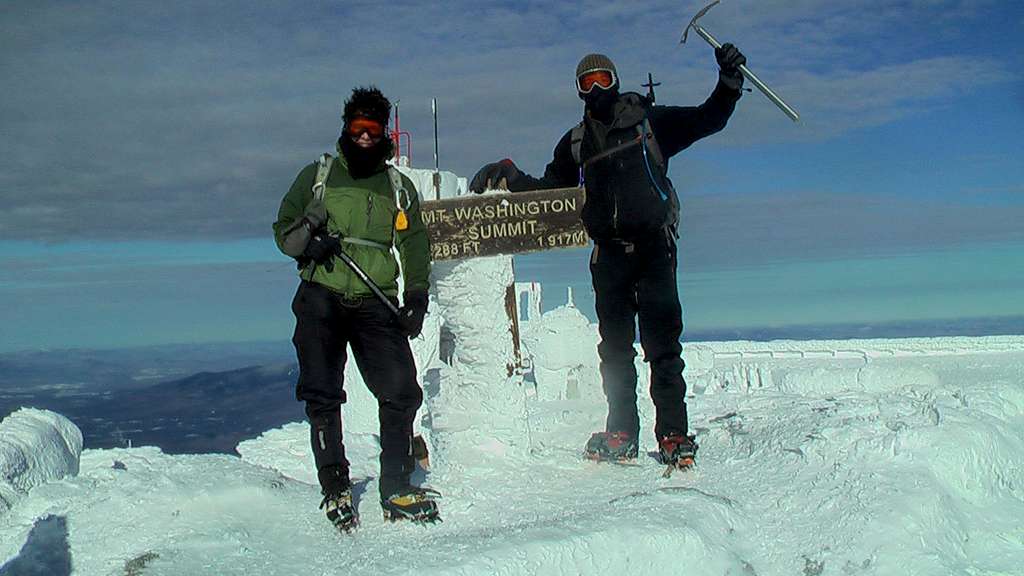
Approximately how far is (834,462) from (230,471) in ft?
13.1

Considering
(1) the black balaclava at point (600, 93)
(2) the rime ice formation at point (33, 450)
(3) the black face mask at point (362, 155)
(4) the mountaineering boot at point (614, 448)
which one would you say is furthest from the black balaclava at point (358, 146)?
(2) the rime ice formation at point (33, 450)

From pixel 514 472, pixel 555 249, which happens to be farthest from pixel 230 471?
pixel 555 249

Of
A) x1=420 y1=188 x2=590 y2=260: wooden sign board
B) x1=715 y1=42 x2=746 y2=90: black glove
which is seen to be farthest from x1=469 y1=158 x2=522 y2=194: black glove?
x1=715 y1=42 x2=746 y2=90: black glove

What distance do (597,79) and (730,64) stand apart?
91 centimetres

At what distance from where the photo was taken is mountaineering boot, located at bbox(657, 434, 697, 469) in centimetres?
546

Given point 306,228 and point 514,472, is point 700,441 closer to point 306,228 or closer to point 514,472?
point 514,472

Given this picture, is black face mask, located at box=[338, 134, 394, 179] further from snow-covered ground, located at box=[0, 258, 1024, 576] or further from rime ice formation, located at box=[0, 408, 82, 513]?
rime ice formation, located at box=[0, 408, 82, 513]

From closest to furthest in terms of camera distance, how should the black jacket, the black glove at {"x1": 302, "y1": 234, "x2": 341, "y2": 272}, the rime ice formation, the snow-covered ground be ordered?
the snow-covered ground
the black glove at {"x1": 302, "y1": 234, "x2": 341, "y2": 272}
the black jacket
the rime ice formation

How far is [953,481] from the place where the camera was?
5020 mm

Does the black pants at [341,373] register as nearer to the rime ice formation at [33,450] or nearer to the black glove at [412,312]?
the black glove at [412,312]

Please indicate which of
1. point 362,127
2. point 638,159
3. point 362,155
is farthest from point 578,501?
point 362,127

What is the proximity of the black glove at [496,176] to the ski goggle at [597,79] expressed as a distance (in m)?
0.96

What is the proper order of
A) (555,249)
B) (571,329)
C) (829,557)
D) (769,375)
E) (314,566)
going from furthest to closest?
(769,375) → (571,329) → (555,249) → (829,557) → (314,566)

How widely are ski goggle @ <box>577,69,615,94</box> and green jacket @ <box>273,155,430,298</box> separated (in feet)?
5.24
